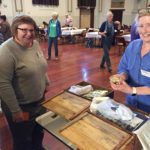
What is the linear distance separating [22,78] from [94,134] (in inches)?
27.1

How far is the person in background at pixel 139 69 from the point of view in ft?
4.06

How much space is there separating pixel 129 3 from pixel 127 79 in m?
12.4

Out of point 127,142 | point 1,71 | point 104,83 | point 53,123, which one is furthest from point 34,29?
point 104,83

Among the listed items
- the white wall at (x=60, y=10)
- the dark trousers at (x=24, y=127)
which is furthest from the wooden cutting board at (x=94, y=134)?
the white wall at (x=60, y=10)

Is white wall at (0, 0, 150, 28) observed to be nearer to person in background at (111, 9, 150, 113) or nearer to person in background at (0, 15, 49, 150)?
person in background at (0, 15, 49, 150)

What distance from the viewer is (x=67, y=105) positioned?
1265 mm

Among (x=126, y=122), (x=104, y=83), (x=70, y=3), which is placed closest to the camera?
(x=126, y=122)

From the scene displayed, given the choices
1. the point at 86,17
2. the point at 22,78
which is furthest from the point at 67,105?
the point at 86,17

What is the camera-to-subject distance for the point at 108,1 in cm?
1271

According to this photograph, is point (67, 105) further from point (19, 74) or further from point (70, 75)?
point (70, 75)

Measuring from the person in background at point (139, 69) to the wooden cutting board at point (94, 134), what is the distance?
12.3 inches

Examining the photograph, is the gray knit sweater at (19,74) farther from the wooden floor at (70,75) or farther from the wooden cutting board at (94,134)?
the wooden floor at (70,75)

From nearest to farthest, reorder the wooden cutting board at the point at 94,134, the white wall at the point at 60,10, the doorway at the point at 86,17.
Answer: the wooden cutting board at the point at 94,134 < the white wall at the point at 60,10 < the doorway at the point at 86,17

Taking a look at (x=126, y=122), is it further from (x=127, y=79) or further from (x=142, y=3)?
(x=142, y=3)
